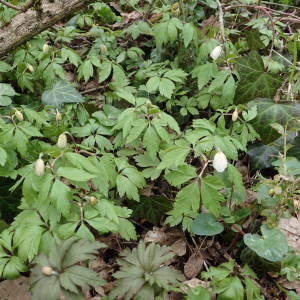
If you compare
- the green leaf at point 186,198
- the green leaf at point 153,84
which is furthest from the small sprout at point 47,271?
the green leaf at point 153,84

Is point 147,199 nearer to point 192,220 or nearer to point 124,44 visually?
→ point 192,220

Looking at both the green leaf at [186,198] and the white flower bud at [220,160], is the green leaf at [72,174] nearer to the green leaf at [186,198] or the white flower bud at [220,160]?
the green leaf at [186,198]

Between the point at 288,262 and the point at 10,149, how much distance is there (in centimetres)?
147

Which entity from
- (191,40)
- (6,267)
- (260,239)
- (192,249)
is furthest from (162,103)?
(6,267)

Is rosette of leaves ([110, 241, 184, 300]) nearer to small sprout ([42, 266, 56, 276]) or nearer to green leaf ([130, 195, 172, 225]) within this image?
small sprout ([42, 266, 56, 276])

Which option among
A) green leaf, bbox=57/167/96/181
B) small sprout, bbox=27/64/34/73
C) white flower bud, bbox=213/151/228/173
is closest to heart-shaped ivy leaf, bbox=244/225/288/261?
white flower bud, bbox=213/151/228/173

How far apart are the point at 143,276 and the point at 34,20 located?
1.85m

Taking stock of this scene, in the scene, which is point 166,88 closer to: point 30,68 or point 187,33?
point 187,33

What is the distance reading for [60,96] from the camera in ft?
7.98

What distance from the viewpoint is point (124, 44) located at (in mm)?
3150

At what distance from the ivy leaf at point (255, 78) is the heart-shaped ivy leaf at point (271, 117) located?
147mm

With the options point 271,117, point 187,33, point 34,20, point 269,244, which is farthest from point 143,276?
point 34,20

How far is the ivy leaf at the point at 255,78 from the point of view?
225 cm

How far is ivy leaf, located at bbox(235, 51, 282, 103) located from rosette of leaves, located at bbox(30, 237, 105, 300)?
141cm
